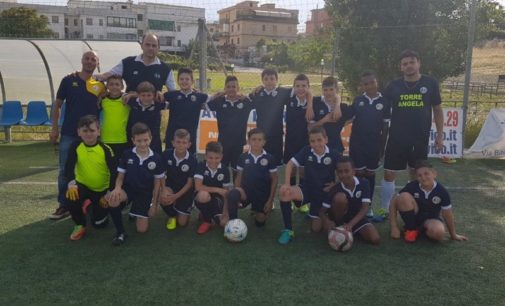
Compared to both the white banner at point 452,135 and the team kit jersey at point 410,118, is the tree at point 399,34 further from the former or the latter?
the team kit jersey at point 410,118

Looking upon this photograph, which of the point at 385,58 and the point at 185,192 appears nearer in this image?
the point at 185,192

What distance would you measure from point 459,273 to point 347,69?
8.70m

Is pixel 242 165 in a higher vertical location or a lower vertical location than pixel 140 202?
higher

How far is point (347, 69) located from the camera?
455 inches

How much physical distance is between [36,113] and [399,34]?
8.83m

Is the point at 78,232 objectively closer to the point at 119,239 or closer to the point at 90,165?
the point at 119,239

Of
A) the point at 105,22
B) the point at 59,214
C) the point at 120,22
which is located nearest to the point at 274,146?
the point at 59,214

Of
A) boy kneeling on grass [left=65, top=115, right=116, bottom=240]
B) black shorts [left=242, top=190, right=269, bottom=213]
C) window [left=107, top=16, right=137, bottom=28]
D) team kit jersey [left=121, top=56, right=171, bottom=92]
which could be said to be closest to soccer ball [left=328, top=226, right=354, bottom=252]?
black shorts [left=242, top=190, right=269, bottom=213]

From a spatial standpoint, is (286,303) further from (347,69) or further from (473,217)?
(347,69)

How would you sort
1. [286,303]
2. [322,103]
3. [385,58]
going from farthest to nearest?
[385,58]
[322,103]
[286,303]

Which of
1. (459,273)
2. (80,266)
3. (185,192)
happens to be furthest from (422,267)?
(80,266)

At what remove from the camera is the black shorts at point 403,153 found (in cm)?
471

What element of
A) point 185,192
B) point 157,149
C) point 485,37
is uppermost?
point 485,37

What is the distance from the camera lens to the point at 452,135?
26.5ft
